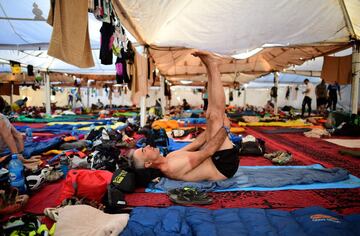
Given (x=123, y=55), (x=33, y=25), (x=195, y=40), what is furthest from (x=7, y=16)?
(x=195, y=40)

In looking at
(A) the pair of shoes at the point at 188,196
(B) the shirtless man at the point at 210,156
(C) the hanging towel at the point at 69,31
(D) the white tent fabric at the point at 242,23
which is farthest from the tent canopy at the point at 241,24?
(A) the pair of shoes at the point at 188,196

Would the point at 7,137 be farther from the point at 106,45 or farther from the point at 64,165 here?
the point at 106,45

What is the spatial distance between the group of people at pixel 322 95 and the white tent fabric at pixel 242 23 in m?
5.69

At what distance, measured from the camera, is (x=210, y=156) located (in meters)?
3.22

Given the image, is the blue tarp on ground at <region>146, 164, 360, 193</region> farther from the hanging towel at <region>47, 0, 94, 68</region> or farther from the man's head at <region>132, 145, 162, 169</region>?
the hanging towel at <region>47, 0, 94, 68</region>

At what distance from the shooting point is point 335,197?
283 cm

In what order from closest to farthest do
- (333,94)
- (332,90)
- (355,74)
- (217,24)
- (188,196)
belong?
(188,196) → (217,24) → (355,74) → (332,90) → (333,94)

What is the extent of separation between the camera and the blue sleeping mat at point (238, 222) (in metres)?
1.91

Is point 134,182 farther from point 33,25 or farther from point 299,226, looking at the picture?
point 33,25

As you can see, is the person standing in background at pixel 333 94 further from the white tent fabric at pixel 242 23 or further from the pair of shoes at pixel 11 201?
the pair of shoes at pixel 11 201

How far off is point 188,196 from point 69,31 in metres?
2.08

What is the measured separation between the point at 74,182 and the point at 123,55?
2.95 m

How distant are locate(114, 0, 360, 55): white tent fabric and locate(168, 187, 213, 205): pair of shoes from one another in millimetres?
3097

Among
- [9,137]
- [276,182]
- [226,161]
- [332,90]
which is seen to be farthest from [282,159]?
[332,90]
